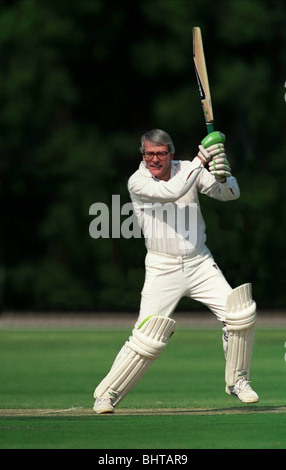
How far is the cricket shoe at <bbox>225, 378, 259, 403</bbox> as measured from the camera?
6223mm

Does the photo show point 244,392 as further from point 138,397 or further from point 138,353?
point 138,397

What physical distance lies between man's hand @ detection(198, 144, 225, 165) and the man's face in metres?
0.25

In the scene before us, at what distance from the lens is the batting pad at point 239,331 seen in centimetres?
624

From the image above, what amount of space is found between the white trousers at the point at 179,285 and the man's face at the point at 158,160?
1.46ft

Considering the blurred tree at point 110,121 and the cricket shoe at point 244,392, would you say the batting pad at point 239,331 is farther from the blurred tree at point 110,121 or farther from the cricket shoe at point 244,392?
the blurred tree at point 110,121

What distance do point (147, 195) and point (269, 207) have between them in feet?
30.3

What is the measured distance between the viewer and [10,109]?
56.9 feet

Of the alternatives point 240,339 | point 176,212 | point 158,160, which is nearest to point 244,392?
point 240,339

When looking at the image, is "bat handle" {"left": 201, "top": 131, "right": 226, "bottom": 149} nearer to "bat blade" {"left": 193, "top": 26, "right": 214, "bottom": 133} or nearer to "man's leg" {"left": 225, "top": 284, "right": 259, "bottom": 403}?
"bat blade" {"left": 193, "top": 26, "right": 214, "bottom": 133}

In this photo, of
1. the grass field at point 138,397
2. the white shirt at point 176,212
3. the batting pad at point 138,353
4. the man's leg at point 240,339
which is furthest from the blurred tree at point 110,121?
the batting pad at point 138,353

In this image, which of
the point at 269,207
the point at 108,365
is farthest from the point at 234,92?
Result: the point at 108,365

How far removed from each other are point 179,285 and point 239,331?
0.41 meters

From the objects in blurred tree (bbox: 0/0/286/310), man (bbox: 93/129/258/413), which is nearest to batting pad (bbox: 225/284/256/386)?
man (bbox: 93/129/258/413)

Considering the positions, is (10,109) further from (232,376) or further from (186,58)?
(232,376)
